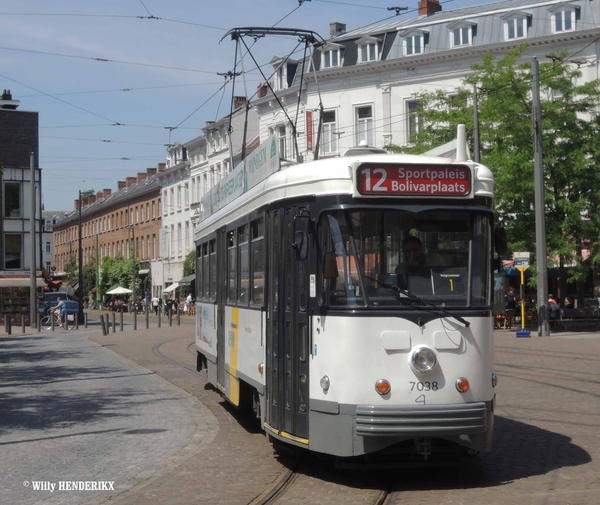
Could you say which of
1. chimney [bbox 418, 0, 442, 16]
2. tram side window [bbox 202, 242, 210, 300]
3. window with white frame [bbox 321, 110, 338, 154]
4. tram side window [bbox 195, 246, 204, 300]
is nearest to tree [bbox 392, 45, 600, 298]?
window with white frame [bbox 321, 110, 338, 154]

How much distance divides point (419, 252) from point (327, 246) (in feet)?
2.56

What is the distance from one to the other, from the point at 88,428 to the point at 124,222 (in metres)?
88.1

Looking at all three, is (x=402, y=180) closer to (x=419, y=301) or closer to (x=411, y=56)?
(x=419, y=301)

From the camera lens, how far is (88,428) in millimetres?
12180

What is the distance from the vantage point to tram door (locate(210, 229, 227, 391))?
12578 millimetres

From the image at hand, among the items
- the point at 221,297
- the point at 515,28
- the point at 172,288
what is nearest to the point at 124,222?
the point at 172,288

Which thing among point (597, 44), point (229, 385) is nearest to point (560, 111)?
point (597, 44)

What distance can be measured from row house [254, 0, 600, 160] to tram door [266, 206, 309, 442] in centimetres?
3767

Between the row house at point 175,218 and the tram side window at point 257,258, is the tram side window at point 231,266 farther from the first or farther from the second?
the row house at point 175,218

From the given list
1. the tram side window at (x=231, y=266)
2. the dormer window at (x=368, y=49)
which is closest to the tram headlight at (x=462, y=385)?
the tram side window at (x=231, y=266)

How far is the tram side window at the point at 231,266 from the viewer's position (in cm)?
1173

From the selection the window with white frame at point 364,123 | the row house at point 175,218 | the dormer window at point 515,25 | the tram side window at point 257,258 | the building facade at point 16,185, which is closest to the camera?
the tram side window at point 257,258

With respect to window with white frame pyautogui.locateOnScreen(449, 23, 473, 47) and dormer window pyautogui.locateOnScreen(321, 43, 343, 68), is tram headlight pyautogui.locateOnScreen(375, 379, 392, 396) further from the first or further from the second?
dormer window pyautogui.locateOnScreen(321, 43, 343, 68)

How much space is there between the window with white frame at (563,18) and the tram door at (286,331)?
4032 cm
